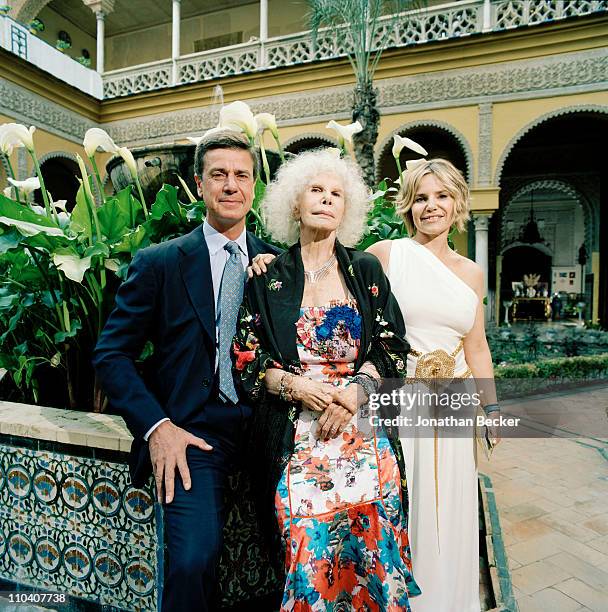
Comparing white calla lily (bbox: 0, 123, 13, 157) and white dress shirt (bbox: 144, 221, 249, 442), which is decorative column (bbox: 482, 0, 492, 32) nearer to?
white calla lily (bbox: 0, 123, 13, 157)

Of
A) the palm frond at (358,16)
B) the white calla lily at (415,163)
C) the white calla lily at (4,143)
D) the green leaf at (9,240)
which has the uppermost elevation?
the palm frond at (358,16)

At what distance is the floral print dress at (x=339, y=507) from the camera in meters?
1.27

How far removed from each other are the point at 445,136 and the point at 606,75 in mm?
3454

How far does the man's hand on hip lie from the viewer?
4.34ft

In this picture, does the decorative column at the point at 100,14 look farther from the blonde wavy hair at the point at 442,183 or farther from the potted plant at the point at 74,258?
the blonde wavy hair at the point at 442,183

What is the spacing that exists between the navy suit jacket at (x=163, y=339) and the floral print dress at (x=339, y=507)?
0.30 meters

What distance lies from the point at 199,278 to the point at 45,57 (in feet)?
40.7

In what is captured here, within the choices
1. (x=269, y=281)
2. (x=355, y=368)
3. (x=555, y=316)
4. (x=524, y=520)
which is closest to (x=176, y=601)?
(x=355, y=368)

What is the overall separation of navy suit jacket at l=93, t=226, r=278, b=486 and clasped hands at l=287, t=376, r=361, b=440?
0.28m

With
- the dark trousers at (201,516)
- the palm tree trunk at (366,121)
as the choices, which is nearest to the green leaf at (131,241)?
the dark trousers at (201,516)

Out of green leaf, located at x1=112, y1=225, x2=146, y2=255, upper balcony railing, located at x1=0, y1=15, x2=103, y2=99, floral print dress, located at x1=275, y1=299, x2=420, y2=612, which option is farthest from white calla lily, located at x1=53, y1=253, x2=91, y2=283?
upper balcony railing, located at x1=0, y1=15, x2=103, y2=99

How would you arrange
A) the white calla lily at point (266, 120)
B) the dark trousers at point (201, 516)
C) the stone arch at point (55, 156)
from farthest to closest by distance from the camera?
the stone arch at point (55, 156) → the white calla lily at point (266, 120) → the dark trousers at point (201, 516)

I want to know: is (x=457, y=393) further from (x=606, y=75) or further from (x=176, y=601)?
(x=606, y=75)

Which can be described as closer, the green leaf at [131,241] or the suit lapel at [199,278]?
Result: the suit lapel at [199,278]
